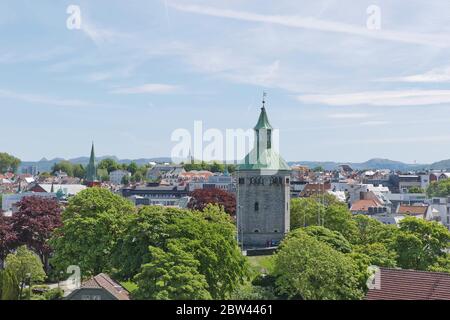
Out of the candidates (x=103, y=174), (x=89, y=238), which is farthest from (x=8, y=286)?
(x=103, y=174)

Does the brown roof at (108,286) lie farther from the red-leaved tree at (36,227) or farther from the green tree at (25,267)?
the red-leaved tree at (36,227)

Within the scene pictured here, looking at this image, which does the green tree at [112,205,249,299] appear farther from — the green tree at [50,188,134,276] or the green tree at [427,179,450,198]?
the green tree at [427,179,450,198]

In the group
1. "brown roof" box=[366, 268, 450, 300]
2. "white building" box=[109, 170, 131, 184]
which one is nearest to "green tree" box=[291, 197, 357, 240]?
"brown roof" box=[366, 268, 450, 300]

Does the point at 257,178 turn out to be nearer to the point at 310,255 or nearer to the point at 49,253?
the point at 49,253

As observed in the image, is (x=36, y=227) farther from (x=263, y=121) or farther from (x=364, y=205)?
(x=364, y=205)

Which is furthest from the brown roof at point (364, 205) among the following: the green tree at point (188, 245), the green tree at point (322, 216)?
the green tree at point (188, 245)
